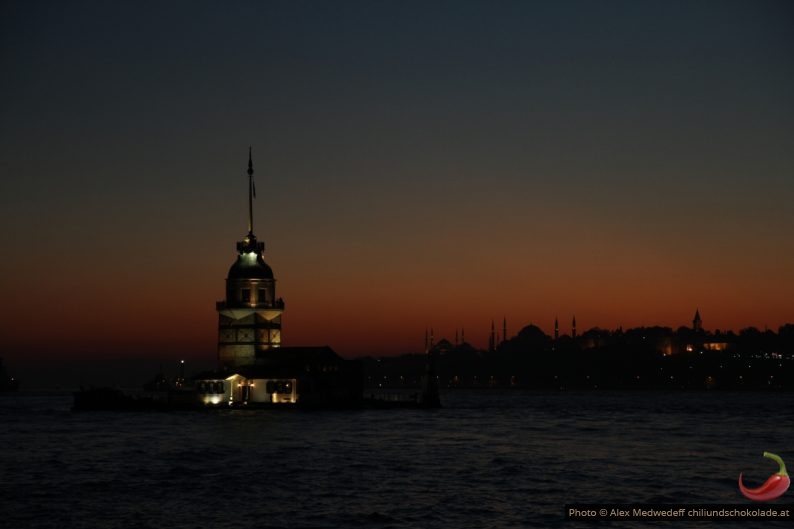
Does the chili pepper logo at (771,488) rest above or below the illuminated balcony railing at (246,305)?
below

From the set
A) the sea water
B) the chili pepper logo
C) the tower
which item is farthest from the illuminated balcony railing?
the chili pepper logo

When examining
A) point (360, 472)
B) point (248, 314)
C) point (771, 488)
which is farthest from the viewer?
point (248, 314)

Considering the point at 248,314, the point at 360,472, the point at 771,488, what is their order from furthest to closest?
the point at 248,314 < the point at 360,472 < the point at 771,488

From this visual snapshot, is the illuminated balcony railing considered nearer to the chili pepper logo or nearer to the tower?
the tower

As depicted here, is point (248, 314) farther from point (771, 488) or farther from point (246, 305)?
point (771, 488)

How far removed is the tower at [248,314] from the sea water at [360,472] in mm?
23254

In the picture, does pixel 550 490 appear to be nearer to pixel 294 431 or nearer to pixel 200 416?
pixel 294 431

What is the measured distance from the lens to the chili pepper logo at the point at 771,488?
46031mm

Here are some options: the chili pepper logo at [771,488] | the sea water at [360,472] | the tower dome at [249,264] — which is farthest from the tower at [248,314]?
the chili pepper logo at [771,488]

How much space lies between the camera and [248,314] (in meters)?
117

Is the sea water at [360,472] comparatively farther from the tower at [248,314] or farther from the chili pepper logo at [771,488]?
the tower at [248,314]

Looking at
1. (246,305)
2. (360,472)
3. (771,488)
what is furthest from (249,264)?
(771,488)

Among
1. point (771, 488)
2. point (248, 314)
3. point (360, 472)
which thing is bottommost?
point (771, 488)

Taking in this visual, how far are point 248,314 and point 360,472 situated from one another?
211ft
